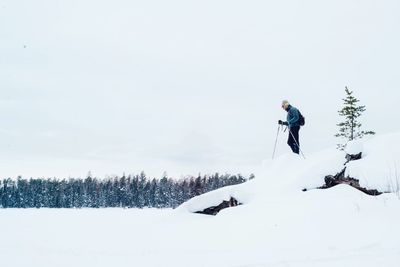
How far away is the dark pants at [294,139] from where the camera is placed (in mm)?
14531

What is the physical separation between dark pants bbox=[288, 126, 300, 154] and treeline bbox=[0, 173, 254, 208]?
347ft

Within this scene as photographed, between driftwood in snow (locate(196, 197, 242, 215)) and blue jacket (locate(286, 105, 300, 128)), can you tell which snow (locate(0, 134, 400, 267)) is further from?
blue jacket (locate(286, 105, 300, 128))

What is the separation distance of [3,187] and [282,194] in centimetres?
14592

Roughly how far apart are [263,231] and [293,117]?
7072 mm

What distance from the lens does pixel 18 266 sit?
5965 millimetres

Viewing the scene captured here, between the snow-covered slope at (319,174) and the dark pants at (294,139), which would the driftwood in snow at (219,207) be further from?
the dark pants at (294,139)

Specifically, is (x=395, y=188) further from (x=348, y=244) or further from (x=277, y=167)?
(x=277, y=167)

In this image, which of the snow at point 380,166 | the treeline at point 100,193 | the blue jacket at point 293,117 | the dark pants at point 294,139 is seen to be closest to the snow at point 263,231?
the snow at point 380,166

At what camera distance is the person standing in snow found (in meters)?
14.4

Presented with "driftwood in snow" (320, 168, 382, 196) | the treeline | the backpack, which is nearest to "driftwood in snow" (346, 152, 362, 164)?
"driftwood in snow" (320, 168, 382, 196)

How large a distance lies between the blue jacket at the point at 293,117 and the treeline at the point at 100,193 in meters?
106

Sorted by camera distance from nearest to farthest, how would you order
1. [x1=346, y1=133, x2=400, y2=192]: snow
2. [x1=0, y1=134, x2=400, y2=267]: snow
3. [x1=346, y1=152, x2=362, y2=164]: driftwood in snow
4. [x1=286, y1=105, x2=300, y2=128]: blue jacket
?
[x1=0, y1=134, x2=400, y2=267]: snow, [x1=346, y1=133, x2=400, y2=192]: snow, [x1=346, y1=152, x2=362, y2=164]: driftwood in snow, [x1=286, y1=105, x2=300, y2=128]: blue jacket

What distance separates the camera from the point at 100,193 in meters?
129

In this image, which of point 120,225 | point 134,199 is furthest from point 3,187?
point 120,225
